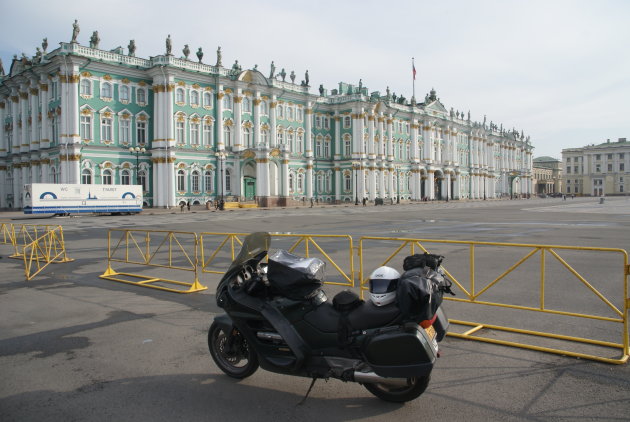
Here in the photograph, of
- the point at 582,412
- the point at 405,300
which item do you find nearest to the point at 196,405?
the point at 405,300

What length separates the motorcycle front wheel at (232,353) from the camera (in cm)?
521

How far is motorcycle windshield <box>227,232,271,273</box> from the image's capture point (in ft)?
17.2

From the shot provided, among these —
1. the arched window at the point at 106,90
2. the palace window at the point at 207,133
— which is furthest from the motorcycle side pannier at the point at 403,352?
the palace window at the point at 207,133

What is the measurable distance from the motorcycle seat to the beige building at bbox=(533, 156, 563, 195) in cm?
17002

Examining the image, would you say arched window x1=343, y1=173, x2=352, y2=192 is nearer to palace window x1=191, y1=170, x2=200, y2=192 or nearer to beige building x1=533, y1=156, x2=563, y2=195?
palace window x1=191, y1=170, x2=200, y2=192

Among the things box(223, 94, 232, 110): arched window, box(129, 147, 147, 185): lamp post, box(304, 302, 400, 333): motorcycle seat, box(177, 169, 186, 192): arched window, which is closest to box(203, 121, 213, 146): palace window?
box(223, 94, 232, 110): arched window

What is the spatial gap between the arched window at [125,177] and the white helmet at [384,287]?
51.8m

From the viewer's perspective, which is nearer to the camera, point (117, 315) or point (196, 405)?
point (196, 405)

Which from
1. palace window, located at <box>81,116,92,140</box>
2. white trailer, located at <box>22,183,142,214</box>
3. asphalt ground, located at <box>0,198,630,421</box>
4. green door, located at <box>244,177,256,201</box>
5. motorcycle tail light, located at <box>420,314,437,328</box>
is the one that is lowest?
asphalt ground, located at <box>0,198,630,421</box>

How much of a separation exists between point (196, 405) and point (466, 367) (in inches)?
117

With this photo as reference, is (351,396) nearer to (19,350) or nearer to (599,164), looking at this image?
(19,350)

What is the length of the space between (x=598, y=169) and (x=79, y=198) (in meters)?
166

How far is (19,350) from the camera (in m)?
6.26

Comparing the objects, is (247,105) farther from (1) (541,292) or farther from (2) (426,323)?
(2) (426,323)
